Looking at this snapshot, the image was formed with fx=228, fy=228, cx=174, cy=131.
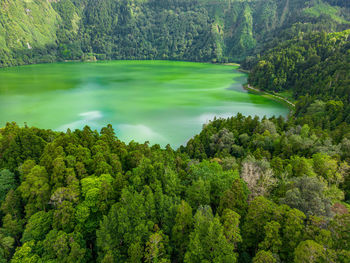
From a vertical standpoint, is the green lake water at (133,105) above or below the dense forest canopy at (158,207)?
below

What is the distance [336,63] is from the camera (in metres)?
74.5

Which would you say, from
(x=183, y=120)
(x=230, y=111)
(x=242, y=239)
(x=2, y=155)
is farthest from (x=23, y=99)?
(x=242, y=239)

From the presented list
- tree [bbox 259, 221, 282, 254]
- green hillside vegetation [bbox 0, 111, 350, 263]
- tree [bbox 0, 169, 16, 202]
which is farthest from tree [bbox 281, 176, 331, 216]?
tree [bbox 0, 169, 16, 202]

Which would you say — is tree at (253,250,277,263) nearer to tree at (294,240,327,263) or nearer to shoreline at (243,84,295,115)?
tree at (294,240,327,263)

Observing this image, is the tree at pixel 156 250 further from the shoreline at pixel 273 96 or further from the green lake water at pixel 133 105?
the shoreline at pixel 273 96

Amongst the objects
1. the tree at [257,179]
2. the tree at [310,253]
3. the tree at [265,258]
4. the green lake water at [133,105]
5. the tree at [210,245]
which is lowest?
the green lake water at [133,105]

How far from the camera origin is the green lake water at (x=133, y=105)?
2056 inches

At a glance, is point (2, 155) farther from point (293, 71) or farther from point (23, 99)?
point (293, 71)

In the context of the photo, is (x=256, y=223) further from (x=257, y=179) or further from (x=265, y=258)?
(x=257, y=179)

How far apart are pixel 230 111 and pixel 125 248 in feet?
185

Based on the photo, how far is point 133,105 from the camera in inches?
2734

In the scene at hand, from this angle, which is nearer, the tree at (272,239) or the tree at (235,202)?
the tree at (272,239)

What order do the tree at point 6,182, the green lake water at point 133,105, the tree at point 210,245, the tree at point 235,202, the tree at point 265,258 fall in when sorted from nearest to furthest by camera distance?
1. the tree at point 265,258
2. the tree at point 210,245
3. the tree at point 235,202
4. the tree at point 6,182
5. the green lake water at point 133,105

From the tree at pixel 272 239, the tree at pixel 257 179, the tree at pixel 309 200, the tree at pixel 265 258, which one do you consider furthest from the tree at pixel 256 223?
the tree at pixel 257 179
